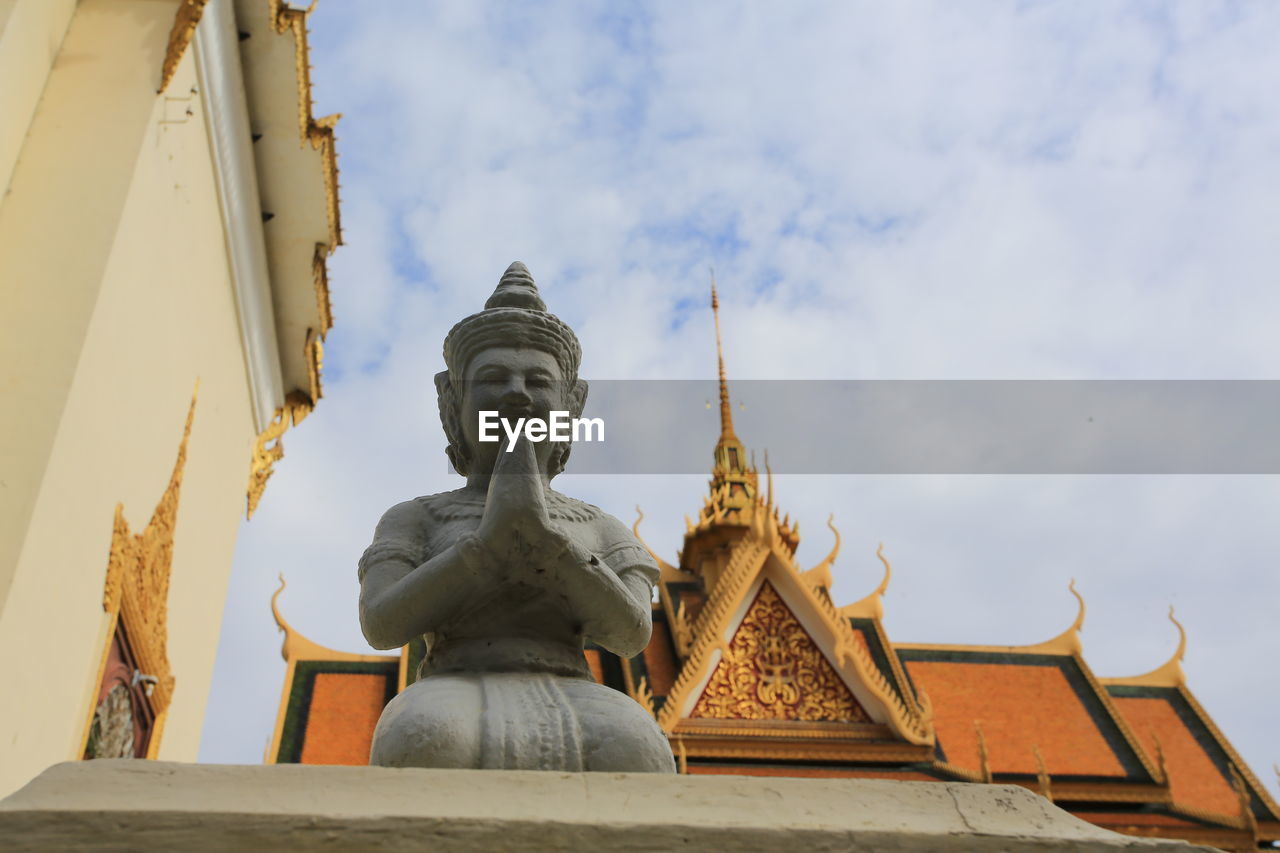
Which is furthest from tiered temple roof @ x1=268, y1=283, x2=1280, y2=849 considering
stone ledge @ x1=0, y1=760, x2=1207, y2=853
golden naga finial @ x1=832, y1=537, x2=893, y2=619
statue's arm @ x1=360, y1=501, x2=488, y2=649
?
stone ledge @ x1=0, y1=760, x2=1207, y2=853

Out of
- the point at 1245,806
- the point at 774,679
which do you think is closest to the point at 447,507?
the point at 774,679

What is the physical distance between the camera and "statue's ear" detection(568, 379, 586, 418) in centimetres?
222

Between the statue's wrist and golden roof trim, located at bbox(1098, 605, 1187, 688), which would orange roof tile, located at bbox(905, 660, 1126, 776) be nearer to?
golden roof trim, located at bbox(1098, 605, 1187, 688)

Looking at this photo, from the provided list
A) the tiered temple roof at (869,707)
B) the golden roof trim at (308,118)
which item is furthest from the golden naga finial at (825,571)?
the golden roof trim at (308,118)

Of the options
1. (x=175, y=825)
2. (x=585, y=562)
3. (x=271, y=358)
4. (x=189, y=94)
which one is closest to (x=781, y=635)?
(x=271, y=358)

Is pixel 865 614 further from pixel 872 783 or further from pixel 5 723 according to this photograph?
pixel 872 783

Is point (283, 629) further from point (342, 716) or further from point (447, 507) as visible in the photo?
point (447, 507)

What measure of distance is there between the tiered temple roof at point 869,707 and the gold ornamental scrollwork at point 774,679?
1 cm

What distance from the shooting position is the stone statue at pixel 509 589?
5.29ft

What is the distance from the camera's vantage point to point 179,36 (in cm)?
600

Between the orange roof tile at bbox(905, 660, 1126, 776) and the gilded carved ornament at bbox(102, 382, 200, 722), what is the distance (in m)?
6.68

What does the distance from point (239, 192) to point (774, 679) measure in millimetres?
6042

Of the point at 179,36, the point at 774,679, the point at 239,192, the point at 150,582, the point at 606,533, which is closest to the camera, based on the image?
the point at 606,533

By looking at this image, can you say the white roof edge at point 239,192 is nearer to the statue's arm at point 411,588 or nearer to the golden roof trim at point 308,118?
the golden roof trim at point 308,118
